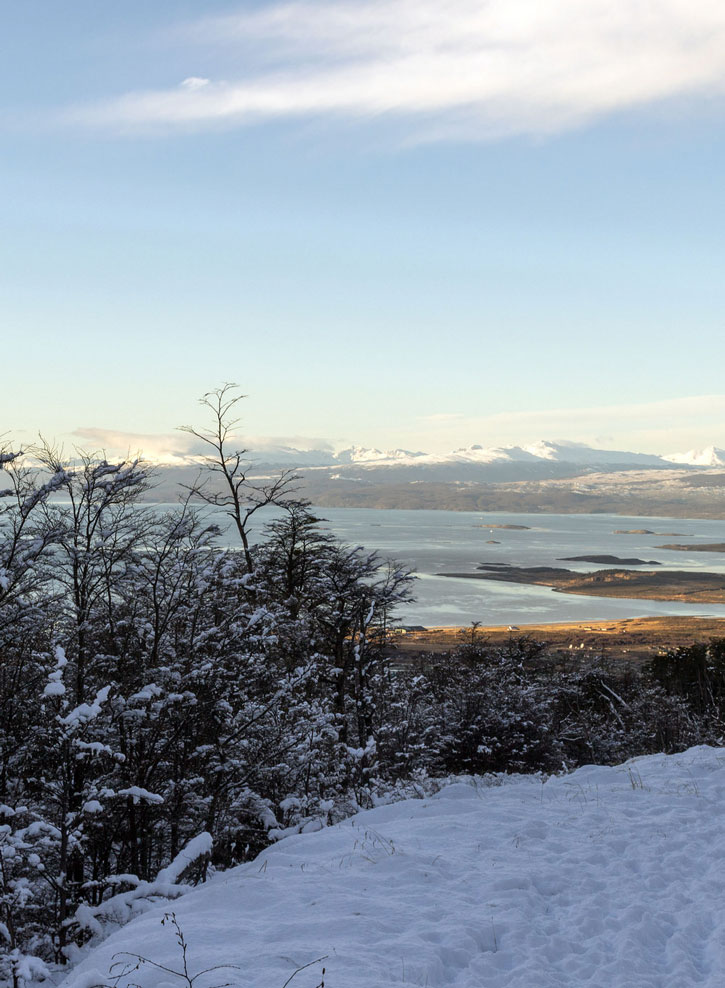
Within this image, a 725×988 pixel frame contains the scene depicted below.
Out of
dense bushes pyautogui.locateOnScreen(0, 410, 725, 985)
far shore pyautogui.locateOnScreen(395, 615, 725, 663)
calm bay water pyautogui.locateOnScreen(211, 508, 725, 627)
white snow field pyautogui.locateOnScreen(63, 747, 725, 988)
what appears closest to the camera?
white snow field pyautogui.locateOnScreen(63, 747, 725, 988)

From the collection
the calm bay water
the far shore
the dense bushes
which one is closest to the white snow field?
the dense bushes

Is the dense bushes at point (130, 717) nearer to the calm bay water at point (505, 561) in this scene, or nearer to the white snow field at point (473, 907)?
the white snow field at point (473, 907)

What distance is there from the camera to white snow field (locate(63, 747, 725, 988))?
14.7ft

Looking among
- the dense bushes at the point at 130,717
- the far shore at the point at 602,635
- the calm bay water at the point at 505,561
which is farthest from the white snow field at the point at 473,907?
the far shore at the point at 602,635

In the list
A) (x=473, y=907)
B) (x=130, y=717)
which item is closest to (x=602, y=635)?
(x=130, y=717)

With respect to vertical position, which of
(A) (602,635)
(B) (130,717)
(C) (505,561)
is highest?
(B) (130,717)

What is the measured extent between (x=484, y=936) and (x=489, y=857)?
1.61 meters

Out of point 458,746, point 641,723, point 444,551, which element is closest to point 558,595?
point 444,551

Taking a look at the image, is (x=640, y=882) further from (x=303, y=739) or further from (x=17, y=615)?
(x=17, y=615)

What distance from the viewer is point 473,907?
5.36 m

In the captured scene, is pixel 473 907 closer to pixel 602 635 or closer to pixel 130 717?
pixel 130 717

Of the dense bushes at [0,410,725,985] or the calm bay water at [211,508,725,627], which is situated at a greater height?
the dense bushes at [0,410,725,985]

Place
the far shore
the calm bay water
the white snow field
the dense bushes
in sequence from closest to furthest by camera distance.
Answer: the white snow field < the dense bushes < the far shore < the calm bay water

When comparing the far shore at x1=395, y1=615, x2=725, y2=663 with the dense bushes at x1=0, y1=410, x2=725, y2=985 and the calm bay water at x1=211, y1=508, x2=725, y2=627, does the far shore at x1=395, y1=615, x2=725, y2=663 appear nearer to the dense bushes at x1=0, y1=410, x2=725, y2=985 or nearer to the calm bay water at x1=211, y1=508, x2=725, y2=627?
the calm bay water at x1=211, y1=508, x2=725, y2=627
